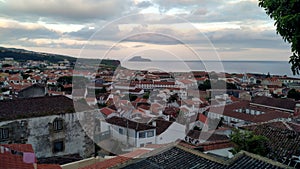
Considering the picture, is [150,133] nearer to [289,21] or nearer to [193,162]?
[193,162]

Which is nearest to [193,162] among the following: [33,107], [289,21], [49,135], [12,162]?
[289,21]

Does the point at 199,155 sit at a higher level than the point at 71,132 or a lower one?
higher

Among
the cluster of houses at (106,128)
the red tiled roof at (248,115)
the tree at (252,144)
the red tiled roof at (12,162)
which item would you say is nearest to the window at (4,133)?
the cluster of houses at (106,128)

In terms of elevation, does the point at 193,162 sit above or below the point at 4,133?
above

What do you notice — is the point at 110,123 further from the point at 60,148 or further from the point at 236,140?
the point at 236,140

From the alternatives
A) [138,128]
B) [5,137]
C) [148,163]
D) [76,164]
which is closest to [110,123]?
[138,128]

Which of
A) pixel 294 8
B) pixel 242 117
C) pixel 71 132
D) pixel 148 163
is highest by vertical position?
pixel 294 8
